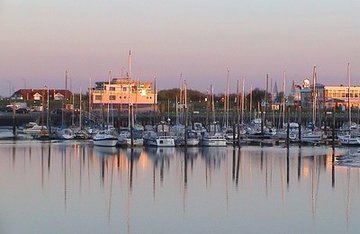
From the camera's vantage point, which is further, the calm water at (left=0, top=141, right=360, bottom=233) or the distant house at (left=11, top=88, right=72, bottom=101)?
the distant house at (left=11, top=88, right=72, bottom=101)

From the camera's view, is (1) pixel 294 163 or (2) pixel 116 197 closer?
(2) pixel 116 197

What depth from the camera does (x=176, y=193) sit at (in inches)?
1439

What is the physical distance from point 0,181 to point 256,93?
102m

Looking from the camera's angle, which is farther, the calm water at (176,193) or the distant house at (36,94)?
the distant house at (36,94)

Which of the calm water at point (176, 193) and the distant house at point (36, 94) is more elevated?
the distant house at point (36, 94)

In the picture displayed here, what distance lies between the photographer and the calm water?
28.0m

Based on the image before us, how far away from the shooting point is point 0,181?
41.3 metres

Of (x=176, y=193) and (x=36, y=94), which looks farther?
(x=36, y=94)

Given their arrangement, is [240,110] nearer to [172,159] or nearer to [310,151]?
[310,151]

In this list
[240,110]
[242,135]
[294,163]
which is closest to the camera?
[294,163]

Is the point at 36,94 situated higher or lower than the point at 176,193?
higher

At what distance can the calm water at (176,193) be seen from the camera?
2802cm

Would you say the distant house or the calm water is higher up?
the distant house

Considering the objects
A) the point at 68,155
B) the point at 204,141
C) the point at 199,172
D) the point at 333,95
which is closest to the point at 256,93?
the point at 333,95
